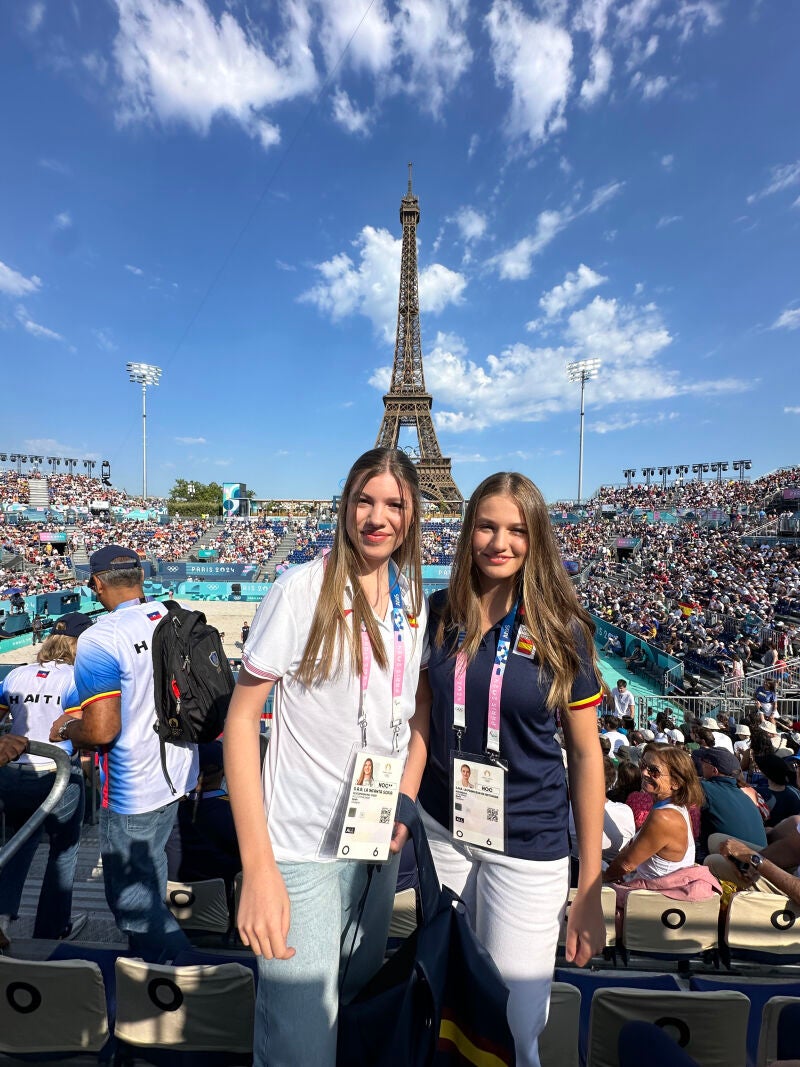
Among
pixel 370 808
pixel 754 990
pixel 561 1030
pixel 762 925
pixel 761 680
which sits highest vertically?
pixel 370 808

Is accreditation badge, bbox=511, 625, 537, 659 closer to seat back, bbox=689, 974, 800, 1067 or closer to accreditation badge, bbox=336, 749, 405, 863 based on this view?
accreditation badge, bbox=336, 749, 405, 863

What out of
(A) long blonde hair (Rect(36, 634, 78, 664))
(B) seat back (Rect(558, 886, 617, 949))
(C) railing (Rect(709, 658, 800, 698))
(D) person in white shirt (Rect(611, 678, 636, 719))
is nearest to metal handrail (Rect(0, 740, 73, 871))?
(A) long blonde hair (Rect(36, 634, 78, 664))

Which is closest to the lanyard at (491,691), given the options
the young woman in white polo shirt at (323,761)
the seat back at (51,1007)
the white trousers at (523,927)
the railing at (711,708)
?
the young woman in white polo shirt at (323,761)

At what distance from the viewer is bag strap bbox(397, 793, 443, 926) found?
3.63ft

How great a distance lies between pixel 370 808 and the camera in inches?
53.2

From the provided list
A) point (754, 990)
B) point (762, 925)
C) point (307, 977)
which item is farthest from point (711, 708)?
point (307, 977)

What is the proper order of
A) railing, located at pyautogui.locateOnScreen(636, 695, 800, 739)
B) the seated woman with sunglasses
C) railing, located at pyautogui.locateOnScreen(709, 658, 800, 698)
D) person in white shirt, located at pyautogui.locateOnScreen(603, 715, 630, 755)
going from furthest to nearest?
railing, located at pyautogui.locateOnScreen(709, 658, 800, 698), railing, located at pyautogui.locateOnScreen(636, 695, 800, 739), person in white shirt, located at pyautogui.locateOnScreen(603, 715, 630, 755), the seated woman with sunglasses

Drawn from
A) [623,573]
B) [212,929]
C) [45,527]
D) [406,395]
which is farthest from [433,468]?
[212,929]

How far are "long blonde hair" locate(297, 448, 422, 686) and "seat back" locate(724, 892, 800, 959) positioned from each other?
227 cm

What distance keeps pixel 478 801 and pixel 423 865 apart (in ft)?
1.20

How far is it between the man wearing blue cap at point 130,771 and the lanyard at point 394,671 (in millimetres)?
1235

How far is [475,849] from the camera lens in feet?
5.06

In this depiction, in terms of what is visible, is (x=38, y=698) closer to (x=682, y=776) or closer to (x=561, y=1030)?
(x=561, y=1030)

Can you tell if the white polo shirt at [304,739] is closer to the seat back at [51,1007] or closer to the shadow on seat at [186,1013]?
the shadow on seat at [186,1013]
